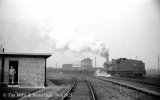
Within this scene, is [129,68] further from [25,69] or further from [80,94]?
[80,94]

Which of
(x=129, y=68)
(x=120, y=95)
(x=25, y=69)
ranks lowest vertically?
(x=120, y=95)

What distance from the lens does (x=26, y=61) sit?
18.8 m

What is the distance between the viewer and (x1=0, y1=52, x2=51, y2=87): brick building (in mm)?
18391

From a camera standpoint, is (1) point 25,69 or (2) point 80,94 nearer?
(2) point 80,94

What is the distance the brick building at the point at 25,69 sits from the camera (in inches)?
724

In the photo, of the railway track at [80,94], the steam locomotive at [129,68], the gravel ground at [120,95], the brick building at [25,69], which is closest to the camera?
the railway track at [80,94]

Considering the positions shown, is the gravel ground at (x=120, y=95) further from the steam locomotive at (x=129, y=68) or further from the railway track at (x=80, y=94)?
the steam locomotive at (x=129, y=68)

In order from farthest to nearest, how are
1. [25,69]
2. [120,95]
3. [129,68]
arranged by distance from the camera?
1. [129,68]
2. [25,69]
3. [120,95]

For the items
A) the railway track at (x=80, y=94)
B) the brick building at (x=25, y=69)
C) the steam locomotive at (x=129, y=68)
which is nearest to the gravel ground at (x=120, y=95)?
the railway track at (x=80, y=94)

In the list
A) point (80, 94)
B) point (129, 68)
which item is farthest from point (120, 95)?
point (129, 68)

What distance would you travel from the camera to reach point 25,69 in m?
18.7

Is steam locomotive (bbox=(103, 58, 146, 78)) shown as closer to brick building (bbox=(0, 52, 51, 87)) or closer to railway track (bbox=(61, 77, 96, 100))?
railway track (bbox=(61, 77, 96, 100))

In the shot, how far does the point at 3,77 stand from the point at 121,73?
30812mm

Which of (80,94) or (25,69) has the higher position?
(25,69)
